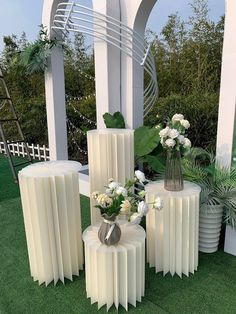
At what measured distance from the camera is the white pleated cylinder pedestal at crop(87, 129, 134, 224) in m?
2.29

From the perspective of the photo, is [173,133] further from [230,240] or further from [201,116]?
[201,116]

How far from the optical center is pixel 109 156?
7.57ft

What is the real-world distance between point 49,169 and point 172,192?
0.88 meters

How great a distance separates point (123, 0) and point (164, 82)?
2.89 metres

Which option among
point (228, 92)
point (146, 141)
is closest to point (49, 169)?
point (146, 141)

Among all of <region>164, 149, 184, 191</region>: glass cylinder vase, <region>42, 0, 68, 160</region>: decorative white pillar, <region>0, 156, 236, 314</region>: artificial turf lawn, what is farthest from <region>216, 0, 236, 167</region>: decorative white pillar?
<region>42, 0, 68, 160</region>: decorative white pillar

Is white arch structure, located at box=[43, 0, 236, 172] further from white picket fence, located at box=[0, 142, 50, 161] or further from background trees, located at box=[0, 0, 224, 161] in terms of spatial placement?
white picket fence, located at box=[0, 142, 50, 161]

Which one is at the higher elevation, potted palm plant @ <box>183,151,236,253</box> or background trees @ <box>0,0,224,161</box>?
background trees @ <box>0,0,224,161</box>

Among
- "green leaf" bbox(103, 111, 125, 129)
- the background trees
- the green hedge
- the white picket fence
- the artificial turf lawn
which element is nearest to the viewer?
the artificial turf lawn

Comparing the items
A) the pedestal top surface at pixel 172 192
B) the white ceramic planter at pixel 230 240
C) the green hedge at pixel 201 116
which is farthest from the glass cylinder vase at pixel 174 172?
the green hedge at pixel 201 116

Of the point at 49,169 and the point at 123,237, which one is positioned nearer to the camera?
the point at 123,237

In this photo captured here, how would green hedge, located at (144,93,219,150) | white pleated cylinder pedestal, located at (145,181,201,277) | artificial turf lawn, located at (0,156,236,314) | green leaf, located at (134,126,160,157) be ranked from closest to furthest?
artificial turf lawn, located at (0,156,236,314), white pleated cylinder pedestal, located at (145,181,201,277), green leaf, located at (134,126,160,157), green hedge, located at (144,93,219,150)

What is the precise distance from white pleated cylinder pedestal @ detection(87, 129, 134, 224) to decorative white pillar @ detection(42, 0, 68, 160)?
72.2 inches

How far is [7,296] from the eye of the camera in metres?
1.92
